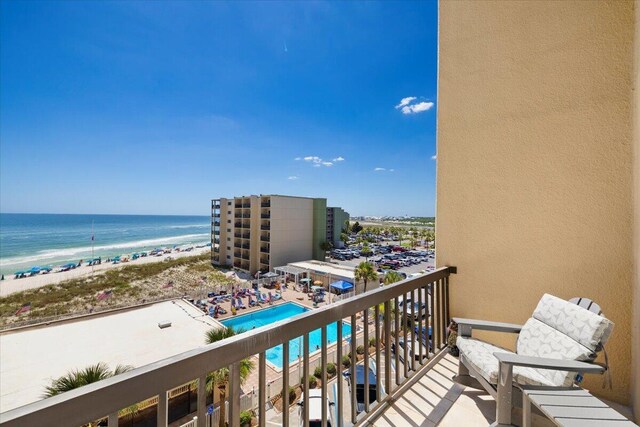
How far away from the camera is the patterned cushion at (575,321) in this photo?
5.01 feet

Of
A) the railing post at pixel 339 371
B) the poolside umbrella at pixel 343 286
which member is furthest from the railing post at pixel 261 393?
the poolside umbrella at pixel 343 286

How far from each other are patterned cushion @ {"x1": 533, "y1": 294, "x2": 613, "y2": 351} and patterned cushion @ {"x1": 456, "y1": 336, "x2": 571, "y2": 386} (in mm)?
317

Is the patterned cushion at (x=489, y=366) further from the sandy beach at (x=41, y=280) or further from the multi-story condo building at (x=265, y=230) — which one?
the sandy beach at (x=41, y=280)

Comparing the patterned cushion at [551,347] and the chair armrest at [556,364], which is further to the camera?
the patterned cushion at [551,347]

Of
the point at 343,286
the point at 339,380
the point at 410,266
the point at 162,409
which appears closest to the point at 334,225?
the point at 410,266

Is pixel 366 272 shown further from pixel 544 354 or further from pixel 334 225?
pixel 334 225

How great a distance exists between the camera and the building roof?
7.63m

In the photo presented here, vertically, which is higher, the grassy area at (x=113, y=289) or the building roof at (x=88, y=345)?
the building roof at (x=88, y=345)

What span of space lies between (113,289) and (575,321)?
2636 centimetres

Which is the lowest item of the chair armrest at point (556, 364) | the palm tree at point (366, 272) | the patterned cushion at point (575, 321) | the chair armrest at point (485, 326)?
the palm tree at point (366, 272)

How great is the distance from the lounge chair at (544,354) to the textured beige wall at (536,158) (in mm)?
585

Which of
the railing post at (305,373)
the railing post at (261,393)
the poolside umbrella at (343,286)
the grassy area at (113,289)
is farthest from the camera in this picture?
the grassy area at (113,289)

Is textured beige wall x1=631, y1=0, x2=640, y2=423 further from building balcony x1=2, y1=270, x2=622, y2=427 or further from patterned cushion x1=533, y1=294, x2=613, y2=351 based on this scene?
building balcony x1=2, y1=270, x2=622, y2=427

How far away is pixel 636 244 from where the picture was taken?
1882 mm
